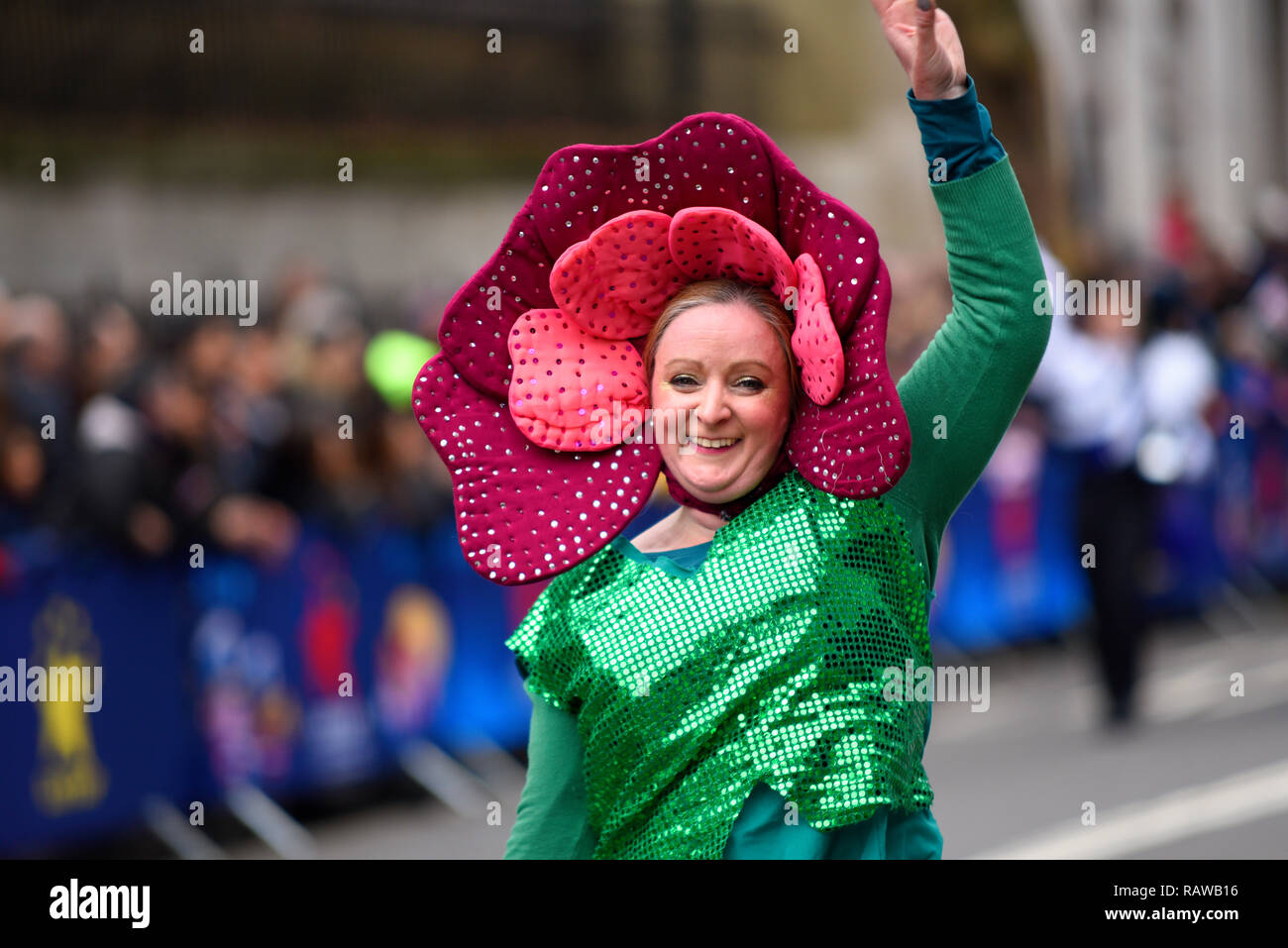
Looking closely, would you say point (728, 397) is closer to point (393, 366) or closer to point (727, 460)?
point (727, 460)

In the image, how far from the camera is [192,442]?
7.26 metres

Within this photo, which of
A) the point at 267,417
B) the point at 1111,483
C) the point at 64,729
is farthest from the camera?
the point at 1111,483

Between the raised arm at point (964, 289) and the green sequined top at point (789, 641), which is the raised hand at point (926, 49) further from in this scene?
the green sequined top at point (789, 641)

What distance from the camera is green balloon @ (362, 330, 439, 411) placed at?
26.9ft

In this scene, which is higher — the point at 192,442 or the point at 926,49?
the point at 926,49

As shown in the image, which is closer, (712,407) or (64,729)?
(712,407)

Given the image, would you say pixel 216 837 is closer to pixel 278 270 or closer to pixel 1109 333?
pixel 1109 333

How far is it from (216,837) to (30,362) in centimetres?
203

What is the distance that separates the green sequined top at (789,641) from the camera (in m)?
2.49

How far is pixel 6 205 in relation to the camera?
492 inches

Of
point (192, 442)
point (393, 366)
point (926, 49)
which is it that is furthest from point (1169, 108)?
point (926, 49)

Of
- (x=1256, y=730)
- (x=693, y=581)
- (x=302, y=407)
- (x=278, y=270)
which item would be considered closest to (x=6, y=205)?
(x=278, y=270)

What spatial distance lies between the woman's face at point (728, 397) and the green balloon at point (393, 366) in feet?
18.0

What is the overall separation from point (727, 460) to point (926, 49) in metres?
0.64
